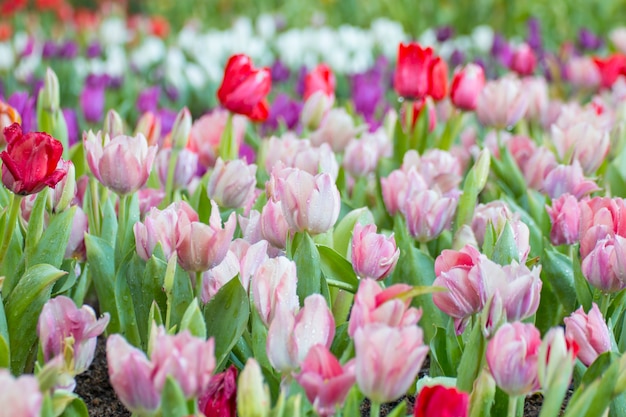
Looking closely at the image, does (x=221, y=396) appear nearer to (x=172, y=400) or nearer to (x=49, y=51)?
(x=172, y=400)

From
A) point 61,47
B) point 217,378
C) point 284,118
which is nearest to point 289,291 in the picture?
point 217,378

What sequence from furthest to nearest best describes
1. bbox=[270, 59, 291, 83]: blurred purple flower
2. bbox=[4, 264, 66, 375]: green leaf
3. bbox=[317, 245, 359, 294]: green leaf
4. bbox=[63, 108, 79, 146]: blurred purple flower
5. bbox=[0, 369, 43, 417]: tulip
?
1. bbox=[270, 59, 291, 83]: blurred purple flower
2. bbox=[63, 108, 79, 146]: blurred purple flower
3. bbox=[317, 245, 359, 294]: green leaf
4. bbox=[4, 264, 66, 375]: green leaf
5. bbox=[0, 369, 43, 417]: tulip

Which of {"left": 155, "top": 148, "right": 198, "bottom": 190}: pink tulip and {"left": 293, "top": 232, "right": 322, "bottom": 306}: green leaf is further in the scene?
{"left": 155, "top": 148, "right": 198, "bottom": 190}: pink tulip

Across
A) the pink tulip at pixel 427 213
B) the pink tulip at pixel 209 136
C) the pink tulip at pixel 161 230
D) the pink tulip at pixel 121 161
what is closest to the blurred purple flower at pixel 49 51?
the pink tulip at pixel 209 136

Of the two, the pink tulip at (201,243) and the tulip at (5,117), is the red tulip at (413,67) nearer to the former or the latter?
the tulip at (5,117)

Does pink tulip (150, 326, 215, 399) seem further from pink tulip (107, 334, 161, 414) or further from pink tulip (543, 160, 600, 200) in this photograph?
pink tulip (543, 160, 600, 200)

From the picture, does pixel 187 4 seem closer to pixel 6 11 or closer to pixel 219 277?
pixel 6 11

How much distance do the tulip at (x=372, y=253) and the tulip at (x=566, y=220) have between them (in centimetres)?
38

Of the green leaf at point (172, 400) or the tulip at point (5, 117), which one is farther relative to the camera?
the tulip at point (5, 117)

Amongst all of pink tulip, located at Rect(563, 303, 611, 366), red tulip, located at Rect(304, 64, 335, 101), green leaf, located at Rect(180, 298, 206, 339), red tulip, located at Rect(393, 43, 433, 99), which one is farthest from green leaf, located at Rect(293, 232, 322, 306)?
red tulip, located at Rect(304, 64, 335, 101)

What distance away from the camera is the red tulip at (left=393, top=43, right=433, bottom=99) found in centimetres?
225

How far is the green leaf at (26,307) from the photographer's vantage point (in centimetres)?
128

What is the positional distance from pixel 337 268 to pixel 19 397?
685mm

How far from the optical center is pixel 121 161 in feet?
4.70
